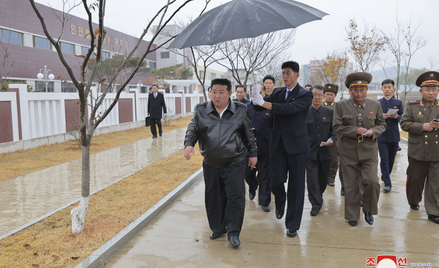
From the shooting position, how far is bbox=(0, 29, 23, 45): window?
86.2 ft

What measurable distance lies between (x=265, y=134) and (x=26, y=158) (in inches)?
263

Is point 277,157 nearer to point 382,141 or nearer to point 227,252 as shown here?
point 227,252

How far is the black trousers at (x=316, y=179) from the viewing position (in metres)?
5.09

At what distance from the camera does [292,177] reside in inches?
169

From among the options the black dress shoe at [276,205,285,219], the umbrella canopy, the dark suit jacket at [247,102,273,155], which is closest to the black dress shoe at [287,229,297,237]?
the black dress shoe at [276,205,285,219]

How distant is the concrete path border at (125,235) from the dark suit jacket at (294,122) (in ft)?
6.13

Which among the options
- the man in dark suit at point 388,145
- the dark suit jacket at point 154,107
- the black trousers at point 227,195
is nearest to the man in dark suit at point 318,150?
the man in dark suit at point 388,145

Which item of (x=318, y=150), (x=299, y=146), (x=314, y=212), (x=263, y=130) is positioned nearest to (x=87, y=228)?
(x=299, y=146)

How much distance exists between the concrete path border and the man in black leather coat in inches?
39.5

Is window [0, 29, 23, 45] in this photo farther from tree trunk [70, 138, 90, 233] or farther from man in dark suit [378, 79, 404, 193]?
man in dark suit [378, 79, 404, 193]

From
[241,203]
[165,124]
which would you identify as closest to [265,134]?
[241,203]

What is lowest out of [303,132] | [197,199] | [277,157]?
[197,199]

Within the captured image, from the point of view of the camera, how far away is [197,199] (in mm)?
5930

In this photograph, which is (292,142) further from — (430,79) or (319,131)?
(430,79)
